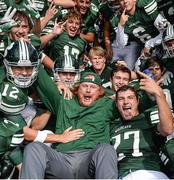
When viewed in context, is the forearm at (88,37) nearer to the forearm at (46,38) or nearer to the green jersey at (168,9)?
the forearm at (46,38)

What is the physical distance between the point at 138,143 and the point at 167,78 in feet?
3.66

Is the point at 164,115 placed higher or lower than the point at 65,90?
lower

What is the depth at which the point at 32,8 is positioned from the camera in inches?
222

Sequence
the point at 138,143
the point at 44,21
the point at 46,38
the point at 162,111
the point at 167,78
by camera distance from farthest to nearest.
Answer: the point at 44,21 < the point at 46,38 < the point at 167,78 < the point at 138,143 < the point at 162,111

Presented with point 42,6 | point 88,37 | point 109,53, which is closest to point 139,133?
point 109,53

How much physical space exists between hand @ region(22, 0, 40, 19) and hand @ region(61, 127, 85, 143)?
1.73m

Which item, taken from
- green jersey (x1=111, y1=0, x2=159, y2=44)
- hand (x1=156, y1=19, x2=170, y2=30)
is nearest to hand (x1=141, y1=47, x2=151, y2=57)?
green jersey (x1=111, y1=0, x2=159, y2=44)

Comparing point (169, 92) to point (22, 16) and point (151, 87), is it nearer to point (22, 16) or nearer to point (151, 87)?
point (151, 87)

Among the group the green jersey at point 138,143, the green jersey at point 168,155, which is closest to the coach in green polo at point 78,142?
the green jersey at point 138,143

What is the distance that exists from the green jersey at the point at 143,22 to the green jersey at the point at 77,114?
148 cm

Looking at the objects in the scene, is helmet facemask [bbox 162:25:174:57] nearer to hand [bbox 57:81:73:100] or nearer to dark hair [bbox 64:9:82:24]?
dark hair [bbox 64:9:82:24]

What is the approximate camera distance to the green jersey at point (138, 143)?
13.1 feet

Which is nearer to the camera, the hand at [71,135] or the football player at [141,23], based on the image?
the hand at [71,135]

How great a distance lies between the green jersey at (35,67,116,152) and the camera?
419cm
